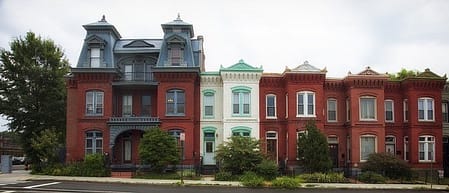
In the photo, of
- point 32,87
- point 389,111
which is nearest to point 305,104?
point 389,111

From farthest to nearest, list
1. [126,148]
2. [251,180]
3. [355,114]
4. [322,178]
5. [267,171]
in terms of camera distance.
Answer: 1. [126,148]
2. [355,114]
3. [267,171]
4. [322,178]
5. [251,180]

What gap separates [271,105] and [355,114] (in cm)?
692

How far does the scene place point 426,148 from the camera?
1635 inches

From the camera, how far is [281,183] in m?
30.8

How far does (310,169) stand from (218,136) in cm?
851

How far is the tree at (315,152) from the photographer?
36.8 m

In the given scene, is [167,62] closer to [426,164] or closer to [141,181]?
[141,181]

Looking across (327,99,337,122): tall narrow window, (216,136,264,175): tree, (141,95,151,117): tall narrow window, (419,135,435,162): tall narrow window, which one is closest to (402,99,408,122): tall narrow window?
(419,135,435,162): tall narrow window

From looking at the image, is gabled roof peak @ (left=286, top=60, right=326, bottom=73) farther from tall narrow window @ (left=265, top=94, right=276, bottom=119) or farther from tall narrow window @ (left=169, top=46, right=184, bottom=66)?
tall narrow window @ (left=169, top=46, right=184, bottom=66)

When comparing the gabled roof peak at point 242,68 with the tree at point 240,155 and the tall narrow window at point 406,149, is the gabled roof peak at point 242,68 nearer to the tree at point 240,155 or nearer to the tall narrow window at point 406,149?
the tree at point 240,155

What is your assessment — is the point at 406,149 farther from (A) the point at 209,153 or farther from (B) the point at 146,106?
(B) the point at 146,106

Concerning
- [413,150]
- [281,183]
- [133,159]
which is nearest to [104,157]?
[133,159]

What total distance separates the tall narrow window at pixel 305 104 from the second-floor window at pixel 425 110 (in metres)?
9.29

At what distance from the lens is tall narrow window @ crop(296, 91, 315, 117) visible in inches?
1604
